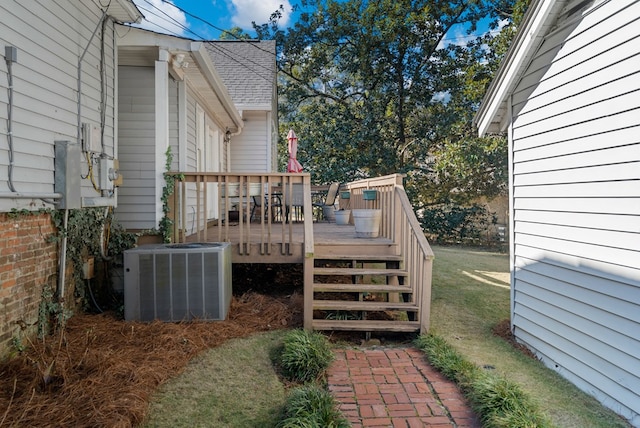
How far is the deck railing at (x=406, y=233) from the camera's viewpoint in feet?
15.1

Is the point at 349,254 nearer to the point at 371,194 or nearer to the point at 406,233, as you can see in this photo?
the point at 406,233

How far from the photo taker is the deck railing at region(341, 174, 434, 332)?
181 inches

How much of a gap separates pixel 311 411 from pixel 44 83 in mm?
3469

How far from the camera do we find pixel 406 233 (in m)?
5.31

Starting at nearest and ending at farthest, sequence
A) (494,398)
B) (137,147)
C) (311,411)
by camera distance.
Result: (311,411) → (494,398) → (137,147)

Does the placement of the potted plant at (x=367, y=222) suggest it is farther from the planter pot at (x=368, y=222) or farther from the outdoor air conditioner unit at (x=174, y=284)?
the outdoor air conditioner unit at (x=174, y=284)

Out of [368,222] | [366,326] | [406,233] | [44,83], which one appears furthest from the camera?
[368,222]

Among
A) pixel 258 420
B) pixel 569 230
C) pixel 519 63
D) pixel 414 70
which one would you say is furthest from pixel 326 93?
pixel 258 420

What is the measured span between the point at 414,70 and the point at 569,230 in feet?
41.7

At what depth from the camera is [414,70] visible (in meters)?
15.8

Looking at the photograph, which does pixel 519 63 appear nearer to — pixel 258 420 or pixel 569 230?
pixel 569 230

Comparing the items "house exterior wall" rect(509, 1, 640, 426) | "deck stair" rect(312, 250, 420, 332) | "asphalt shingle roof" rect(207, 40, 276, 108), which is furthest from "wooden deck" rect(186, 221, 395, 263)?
"asphalt shingle roof" rect(207, 40, 276, 108)

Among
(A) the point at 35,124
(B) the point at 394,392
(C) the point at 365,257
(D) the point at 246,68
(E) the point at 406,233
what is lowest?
(B) the point at 394,392

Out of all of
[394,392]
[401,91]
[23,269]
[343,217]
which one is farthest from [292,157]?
[401,91]
